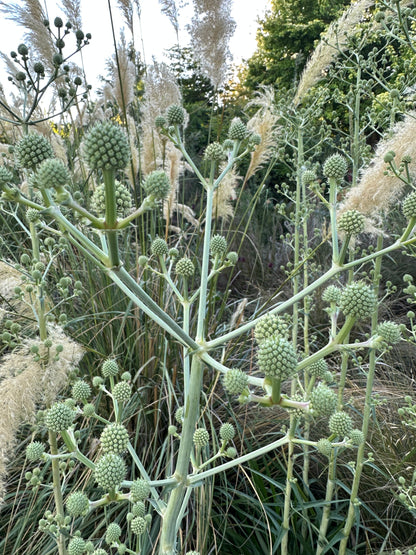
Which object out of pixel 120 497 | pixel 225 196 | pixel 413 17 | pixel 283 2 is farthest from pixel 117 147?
pixel 283 2

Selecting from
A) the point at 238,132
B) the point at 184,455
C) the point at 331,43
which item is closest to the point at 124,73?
the point at 331,43

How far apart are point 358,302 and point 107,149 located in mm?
678

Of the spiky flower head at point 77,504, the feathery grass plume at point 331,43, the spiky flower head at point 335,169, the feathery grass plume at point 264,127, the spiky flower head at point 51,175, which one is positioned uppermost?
the feathery grass plume at point 331,43

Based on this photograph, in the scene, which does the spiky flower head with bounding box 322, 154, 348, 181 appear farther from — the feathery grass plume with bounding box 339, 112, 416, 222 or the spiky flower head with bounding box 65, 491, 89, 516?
the spiky flower head with bounding box 65, 491, 89, 516

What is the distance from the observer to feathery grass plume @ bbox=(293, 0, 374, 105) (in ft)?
9.11

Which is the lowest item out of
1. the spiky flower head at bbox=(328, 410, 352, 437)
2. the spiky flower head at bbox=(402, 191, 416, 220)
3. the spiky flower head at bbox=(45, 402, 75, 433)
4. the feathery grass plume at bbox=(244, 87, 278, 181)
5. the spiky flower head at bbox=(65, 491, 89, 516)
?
the spiky flower head at bbox=(65, 491, 89, 516)

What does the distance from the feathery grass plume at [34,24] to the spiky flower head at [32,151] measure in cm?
290

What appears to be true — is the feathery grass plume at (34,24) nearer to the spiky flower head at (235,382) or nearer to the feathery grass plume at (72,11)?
the feathery grass plume at (72,11)

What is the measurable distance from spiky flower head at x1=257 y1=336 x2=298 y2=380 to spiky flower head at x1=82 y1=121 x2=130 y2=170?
18.4 inches

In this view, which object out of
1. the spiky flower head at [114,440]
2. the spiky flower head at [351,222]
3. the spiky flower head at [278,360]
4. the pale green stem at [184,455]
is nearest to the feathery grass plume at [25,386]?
the spiky flower head at [114,440]

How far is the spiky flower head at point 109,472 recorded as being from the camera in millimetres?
1065

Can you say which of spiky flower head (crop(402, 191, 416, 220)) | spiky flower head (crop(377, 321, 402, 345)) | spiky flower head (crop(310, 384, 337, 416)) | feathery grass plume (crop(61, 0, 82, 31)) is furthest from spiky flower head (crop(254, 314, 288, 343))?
feathery grass plume (crop(61, 0, 82, 31))

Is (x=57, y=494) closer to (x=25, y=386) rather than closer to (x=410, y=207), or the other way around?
(x=25, y=386)

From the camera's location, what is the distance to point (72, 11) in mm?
3973
